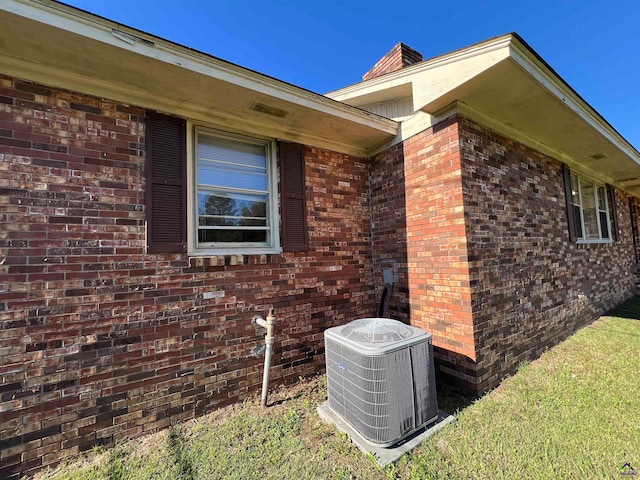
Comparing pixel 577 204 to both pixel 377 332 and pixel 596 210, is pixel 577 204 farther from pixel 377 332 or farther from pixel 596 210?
pixel 377 332

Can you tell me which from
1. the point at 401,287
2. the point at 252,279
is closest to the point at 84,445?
the point at 252,279

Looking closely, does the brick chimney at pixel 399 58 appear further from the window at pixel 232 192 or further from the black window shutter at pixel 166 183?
the black window shutter at pixel 166 183

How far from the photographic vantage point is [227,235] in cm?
346

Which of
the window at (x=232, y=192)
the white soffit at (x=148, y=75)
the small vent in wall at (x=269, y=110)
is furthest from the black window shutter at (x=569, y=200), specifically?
the window at (x=232, y=192)

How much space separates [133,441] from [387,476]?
7.74ft

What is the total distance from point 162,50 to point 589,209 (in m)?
8.66

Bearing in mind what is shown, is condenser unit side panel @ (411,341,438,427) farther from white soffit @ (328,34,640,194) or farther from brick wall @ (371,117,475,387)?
white soffit @ (328,34,640,194)

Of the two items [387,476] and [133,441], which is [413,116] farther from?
[133,441]

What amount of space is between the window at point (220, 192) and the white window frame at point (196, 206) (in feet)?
0.04

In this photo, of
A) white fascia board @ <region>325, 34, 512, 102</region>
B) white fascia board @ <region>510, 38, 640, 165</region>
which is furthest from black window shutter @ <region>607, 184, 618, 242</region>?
white fascia board @ <region>325, 34, 512, 102</region>

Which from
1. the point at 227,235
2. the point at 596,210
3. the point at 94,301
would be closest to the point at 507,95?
the point at 227,235

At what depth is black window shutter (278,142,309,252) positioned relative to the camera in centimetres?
375

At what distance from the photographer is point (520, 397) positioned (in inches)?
124

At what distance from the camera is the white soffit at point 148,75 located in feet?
7.28
